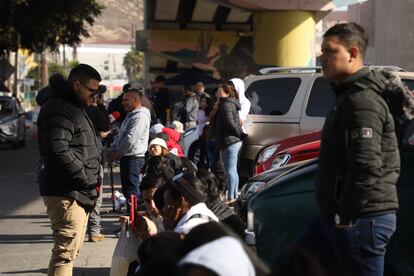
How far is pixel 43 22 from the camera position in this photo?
27562 millimetres

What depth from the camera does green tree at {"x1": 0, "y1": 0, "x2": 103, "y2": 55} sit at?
Answer: 87.4 feet

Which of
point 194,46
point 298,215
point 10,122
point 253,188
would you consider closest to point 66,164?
point 298,215

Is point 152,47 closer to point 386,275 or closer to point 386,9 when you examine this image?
point 386,9

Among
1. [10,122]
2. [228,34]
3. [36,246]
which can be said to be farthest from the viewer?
[228,34]

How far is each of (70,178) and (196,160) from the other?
10061 mm

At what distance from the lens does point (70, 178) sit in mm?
6270

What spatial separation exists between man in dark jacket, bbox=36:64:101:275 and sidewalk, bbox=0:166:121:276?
5.68ft

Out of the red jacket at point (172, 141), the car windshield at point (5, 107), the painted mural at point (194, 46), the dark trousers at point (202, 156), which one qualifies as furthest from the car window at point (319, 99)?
the painted mural at point (194, 46)

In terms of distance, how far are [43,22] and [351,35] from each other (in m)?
24.2

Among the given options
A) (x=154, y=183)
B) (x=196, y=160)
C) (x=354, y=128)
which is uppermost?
(x=354, y=128)

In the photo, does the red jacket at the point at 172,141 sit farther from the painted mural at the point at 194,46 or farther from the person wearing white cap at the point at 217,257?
the painted mural at the point at 194,46

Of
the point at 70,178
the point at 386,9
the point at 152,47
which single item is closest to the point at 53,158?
the point at 70,178

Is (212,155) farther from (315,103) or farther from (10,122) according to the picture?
(10,122)

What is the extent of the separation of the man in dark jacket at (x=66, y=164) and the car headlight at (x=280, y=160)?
3252 millimetres
